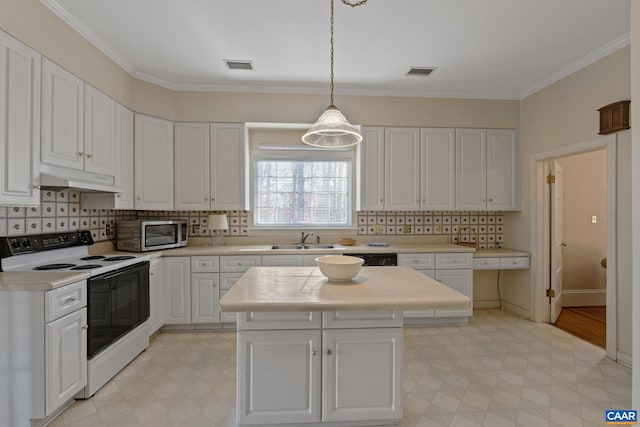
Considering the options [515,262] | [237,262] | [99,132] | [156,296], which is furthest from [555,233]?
[99,132]

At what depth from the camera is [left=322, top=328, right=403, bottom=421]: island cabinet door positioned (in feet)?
5.57

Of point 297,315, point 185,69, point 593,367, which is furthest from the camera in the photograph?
point 185,69

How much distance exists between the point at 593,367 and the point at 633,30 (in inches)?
108

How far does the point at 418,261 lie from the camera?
11.5 feet

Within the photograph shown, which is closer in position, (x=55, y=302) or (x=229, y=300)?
(x=229, y=300)

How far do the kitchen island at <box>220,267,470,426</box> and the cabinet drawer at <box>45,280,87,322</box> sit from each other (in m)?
1.10

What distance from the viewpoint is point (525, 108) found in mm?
3787

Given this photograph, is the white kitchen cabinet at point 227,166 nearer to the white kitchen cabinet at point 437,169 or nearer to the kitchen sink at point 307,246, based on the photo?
the kitchen sink at point 307,246

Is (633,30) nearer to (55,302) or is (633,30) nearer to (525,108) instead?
(55,302)

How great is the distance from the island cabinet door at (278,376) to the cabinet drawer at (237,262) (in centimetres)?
171

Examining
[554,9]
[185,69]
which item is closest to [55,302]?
[185,69]

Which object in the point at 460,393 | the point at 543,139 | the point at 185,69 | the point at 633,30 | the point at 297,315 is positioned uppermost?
the point at 185,69

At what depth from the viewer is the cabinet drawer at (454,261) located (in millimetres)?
3521

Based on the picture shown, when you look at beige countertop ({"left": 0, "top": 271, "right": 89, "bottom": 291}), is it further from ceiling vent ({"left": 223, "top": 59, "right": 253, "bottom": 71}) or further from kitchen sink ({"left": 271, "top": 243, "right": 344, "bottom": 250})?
ceiling vent ({"left": 223, "top": 59, "right": 253, "bottom": 71})
